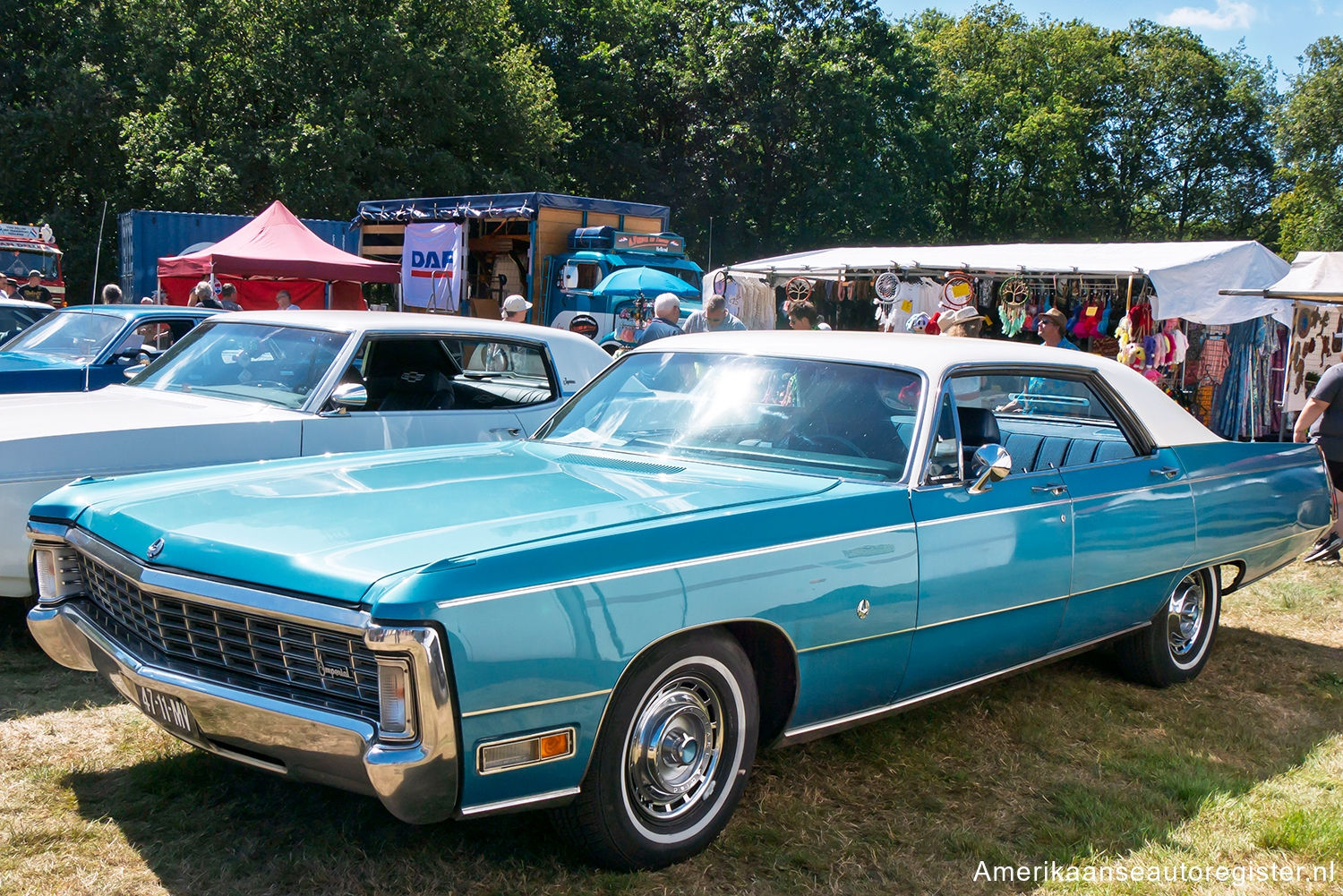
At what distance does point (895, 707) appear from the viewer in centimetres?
370

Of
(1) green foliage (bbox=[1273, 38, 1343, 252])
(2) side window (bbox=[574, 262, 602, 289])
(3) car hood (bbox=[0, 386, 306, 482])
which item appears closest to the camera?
(3) car hood (bbox=[0, 386, 306, 482])

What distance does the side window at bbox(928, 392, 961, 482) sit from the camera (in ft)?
12.6

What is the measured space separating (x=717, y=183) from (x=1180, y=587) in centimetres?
3252

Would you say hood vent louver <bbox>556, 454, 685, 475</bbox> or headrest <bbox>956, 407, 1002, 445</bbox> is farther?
headrest <bbox>956, 407, 1002, 445</bbox>

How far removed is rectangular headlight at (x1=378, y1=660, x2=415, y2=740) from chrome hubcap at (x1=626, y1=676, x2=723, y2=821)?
64 cm

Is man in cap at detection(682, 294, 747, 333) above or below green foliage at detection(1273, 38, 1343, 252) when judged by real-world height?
below

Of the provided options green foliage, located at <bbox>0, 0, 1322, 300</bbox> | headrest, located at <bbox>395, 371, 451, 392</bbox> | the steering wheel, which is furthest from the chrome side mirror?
green foliage, located at <bbox>0, 0, 1322, 300</bbox>

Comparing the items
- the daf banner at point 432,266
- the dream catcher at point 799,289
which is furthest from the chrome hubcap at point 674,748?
the daf banner at point 432,266

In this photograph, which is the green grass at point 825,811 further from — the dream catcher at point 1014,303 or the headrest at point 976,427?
the dream catcher at point 1014,303

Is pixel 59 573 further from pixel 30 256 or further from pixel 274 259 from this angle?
pixel 30 256

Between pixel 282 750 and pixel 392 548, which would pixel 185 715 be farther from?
pixel 392 548

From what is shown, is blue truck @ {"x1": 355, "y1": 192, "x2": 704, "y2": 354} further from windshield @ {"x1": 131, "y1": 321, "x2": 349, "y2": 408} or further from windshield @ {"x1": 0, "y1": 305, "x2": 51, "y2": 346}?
windshield @ {"x1": 131, "y1": 321, "x2": 349, "y2": 408}

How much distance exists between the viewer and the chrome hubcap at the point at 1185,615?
5.15m

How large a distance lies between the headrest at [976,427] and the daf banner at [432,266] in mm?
14747
